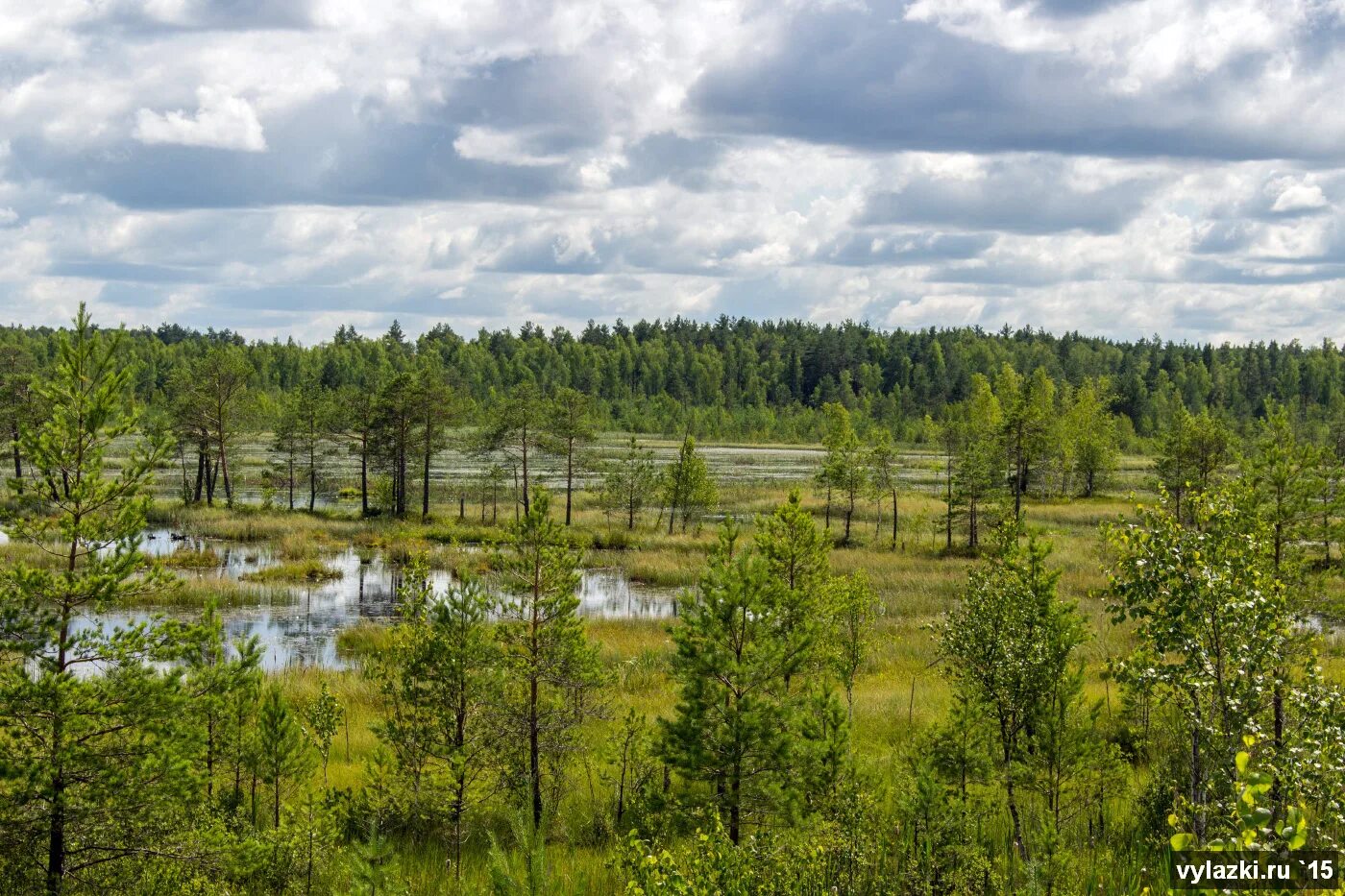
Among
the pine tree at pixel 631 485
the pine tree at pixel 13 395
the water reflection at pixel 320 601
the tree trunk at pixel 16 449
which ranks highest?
the pine tree at pixel 13 395

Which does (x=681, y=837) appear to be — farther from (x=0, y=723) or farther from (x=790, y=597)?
(x=0, y=723)

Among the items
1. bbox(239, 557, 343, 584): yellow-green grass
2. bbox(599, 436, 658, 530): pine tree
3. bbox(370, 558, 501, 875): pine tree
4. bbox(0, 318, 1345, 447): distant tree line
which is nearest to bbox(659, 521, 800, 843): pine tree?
bbox(370, 558, 501, 875): pine tree

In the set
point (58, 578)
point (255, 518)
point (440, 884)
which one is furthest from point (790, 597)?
point (255, 518)

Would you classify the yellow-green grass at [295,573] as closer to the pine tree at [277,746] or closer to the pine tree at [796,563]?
the pine tree at [796,563]

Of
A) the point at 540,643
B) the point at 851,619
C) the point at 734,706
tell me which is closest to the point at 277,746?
the point at 540,643

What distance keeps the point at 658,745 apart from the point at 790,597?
473cm

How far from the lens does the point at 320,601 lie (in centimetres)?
4250

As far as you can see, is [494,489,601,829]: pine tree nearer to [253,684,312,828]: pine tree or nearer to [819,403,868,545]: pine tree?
[253,684,312,828]: pine tree

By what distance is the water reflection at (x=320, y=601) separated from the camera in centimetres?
3500

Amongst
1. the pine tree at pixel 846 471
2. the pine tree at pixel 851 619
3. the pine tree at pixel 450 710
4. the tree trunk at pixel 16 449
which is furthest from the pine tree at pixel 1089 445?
the pine tree at pixel 450 710


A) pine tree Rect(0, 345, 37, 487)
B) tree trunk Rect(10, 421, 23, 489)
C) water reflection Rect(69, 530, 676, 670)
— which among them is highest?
pine tree Rect(0, 345, 37, 487)

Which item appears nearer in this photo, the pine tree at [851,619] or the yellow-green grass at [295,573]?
the pine tree at [851,619]

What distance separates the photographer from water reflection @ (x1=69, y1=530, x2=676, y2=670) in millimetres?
35000

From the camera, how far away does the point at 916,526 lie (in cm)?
6091
